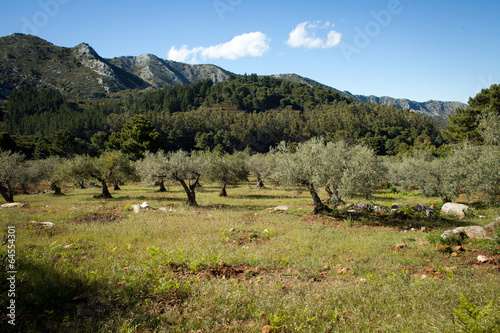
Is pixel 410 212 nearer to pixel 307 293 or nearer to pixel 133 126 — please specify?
pixel 307 293

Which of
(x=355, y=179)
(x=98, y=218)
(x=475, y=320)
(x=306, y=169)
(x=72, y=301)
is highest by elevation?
(x=306, y=169)

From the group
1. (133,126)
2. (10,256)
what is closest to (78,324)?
(10,256)

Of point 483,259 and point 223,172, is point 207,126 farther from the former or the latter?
point 483,259

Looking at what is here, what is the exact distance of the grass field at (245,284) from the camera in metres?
4.67

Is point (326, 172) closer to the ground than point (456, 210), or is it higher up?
higher up

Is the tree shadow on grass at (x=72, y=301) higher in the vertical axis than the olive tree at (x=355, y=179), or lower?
lower

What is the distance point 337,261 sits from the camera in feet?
28.9

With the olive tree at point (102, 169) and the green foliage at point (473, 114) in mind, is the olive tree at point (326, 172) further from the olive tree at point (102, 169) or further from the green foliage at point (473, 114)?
the green foliage at point (473, 114)

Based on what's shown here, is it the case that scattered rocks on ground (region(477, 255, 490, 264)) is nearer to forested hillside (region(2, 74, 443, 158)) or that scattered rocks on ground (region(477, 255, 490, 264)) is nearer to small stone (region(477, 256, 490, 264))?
small stone (region(477, 256, 490, 264))

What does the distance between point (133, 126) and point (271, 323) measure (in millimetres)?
55479

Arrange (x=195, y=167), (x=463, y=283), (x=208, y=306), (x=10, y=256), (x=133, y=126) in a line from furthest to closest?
(x=133, y=126), (x=195, y=167), (x=10, y=256), (x=463, y=283), (x=208, y=306)

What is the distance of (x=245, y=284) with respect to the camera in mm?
6445

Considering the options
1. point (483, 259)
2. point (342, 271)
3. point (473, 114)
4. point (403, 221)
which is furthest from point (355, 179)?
point (473, 114)

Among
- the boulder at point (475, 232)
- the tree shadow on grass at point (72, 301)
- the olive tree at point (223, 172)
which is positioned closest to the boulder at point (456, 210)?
the boulder at point (475, 232)
